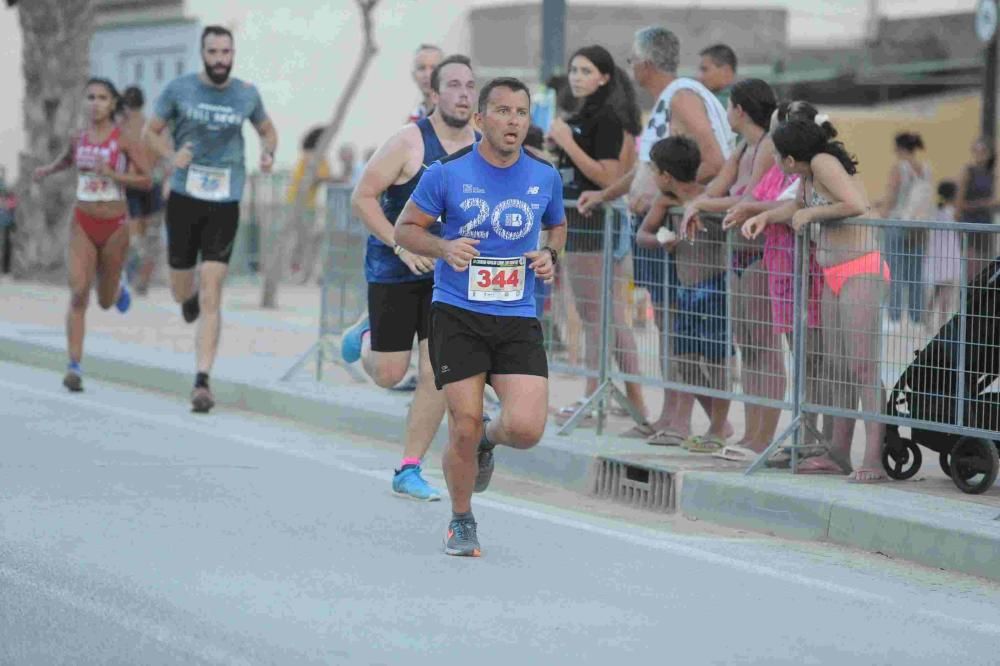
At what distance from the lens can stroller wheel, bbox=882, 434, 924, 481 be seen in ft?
30.7

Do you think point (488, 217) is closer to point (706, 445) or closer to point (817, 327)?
point (817, 327)

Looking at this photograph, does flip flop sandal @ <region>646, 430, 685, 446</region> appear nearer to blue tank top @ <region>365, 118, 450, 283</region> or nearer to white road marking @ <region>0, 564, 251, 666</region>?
blue tank top @ <region>365, 118, 450, 283</region>

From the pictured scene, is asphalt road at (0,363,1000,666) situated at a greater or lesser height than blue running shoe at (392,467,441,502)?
lesser

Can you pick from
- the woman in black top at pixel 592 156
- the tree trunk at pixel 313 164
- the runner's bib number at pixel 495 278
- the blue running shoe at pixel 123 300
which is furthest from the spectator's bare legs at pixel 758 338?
the tree trunk at pixel 313 164

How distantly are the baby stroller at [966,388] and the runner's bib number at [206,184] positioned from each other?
4.81 meters

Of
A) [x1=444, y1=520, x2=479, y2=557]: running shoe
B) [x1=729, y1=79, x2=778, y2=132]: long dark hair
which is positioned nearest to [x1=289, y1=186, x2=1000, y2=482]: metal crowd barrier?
[x1=729, y1=79, x2=778, y2=132]: long dark hair

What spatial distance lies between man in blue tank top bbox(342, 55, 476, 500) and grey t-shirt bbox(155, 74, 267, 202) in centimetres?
293

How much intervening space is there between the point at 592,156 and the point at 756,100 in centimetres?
157

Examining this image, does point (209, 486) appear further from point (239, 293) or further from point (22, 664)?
point (239, 293)

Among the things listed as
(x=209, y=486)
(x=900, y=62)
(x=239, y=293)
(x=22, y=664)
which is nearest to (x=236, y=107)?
(x=209, y=486)

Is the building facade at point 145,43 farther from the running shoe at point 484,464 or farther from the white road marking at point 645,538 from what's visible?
the running shoe at point 484,464

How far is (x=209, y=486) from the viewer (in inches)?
360

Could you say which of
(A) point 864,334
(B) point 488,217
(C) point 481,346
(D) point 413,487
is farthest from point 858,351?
(B) point 488,217

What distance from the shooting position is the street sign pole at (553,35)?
14305 millimetres
